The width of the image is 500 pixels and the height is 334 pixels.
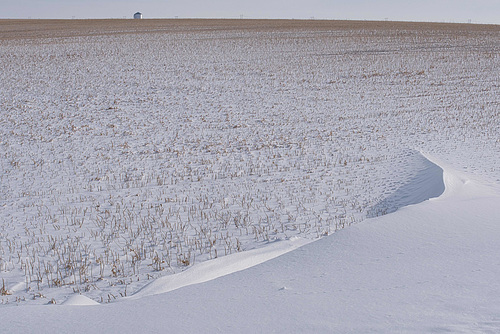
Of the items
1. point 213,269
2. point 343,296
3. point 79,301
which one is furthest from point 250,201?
point 343,296

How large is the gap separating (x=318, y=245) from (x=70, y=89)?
19.2m

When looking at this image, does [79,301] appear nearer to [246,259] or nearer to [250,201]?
[246,259]

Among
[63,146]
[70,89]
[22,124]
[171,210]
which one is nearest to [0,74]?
[70,89]

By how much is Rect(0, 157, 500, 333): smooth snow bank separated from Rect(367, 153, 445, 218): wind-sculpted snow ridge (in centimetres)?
205

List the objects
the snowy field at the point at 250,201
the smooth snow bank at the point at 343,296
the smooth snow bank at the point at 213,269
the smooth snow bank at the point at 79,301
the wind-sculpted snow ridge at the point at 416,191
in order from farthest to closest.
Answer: the wind-sculpted snow ridge at the point at 416,191, the smooth snow bank at the point at 213,269, the smooth snow bank at the point at 79,301, the snowy field at the point at 250,201, the smooth snow bank at the point at 343,296

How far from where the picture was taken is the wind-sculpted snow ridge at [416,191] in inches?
294

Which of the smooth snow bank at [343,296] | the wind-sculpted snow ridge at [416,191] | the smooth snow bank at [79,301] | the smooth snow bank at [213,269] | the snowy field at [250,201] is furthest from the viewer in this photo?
the wind-sculpted snow ridge at [416,191]

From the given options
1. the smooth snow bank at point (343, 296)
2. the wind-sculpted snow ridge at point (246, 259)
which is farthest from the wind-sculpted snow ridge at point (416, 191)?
the smooth snow bank at point (343, 296)

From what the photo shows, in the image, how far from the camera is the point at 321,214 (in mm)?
7301

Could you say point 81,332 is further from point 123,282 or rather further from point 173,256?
point 173,256

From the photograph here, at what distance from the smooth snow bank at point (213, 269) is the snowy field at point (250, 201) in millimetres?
23

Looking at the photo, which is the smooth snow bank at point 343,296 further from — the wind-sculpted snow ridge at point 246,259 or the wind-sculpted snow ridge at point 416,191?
the wind-sculpted snow ridge at point 416,191

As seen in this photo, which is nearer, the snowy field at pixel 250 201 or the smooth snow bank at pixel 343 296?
the smooth snow bank at pixel 343 296

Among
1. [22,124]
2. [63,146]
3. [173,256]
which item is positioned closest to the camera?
[173,256]
